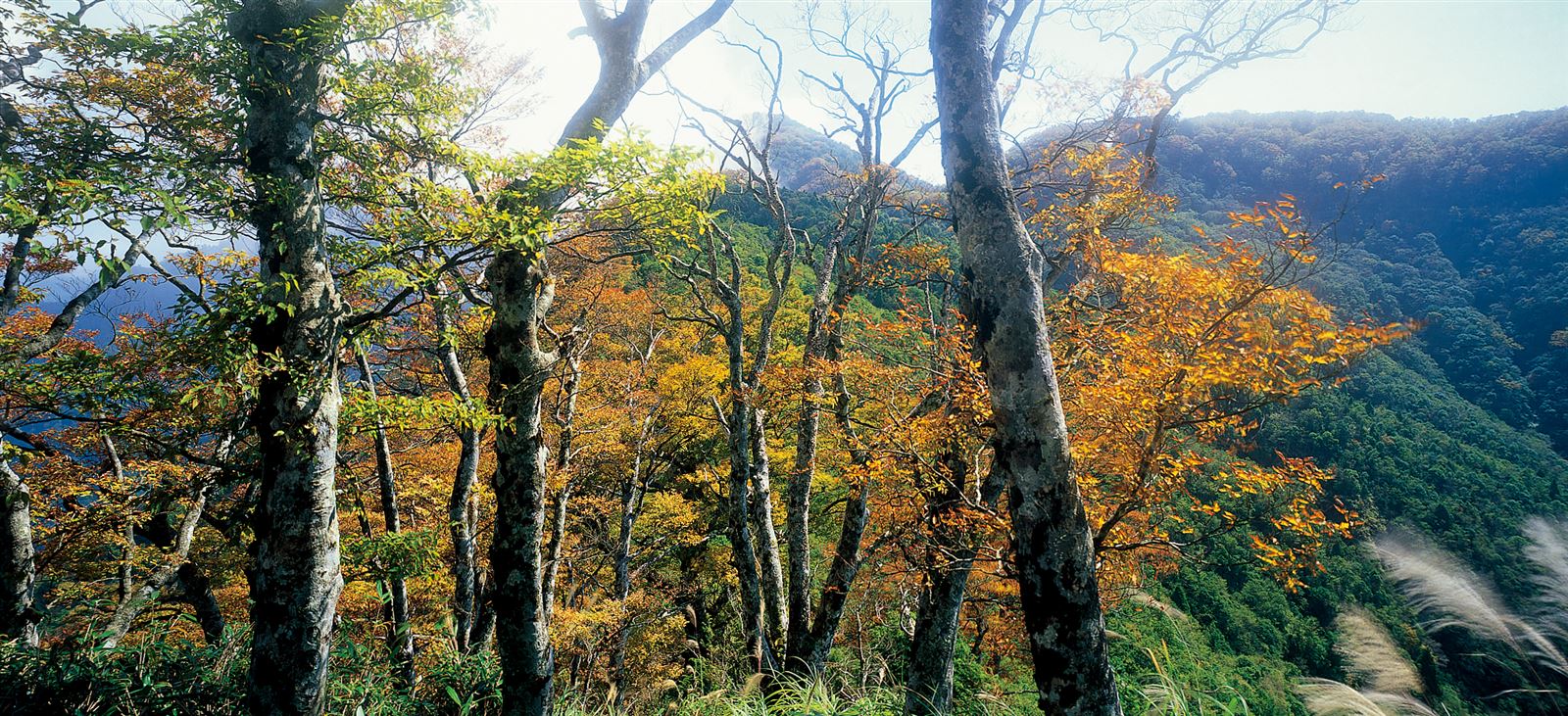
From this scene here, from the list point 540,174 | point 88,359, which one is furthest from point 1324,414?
point 88,359

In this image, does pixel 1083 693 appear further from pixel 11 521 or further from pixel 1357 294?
pixel 1357 294

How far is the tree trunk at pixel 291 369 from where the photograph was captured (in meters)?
3.86

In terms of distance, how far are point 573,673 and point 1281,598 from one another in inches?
1456

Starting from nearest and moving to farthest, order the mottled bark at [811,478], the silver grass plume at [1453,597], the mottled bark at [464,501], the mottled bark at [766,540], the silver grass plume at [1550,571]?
the silver grass plume at [1453,597], the silver grass plume at [1550,571], the mottled bark at [811,478], the mottled bark at [464,501], the mottled bark at [766,540]

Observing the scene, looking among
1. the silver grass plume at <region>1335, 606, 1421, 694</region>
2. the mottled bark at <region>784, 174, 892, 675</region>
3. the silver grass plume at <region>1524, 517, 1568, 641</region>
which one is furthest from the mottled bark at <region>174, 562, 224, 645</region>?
the silver grass plume at <region>1524, 517, 1568, 641</region>

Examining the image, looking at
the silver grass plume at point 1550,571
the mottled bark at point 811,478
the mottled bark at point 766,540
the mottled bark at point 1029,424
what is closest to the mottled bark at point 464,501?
the mottled bark at point 766,540

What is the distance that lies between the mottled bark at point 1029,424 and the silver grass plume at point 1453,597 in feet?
7.43

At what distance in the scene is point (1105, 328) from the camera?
20.5 feet

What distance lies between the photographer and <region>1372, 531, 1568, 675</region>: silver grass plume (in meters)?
3.22

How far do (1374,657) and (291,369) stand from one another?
711 centimetres

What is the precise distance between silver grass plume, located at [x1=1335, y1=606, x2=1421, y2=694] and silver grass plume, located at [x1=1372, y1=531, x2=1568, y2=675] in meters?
0.27

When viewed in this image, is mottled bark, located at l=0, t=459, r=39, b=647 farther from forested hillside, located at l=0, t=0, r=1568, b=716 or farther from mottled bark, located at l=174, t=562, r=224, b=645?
mottled bark, located at l=174, t=562, r=224, b=645

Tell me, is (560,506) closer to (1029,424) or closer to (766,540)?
(766,540)

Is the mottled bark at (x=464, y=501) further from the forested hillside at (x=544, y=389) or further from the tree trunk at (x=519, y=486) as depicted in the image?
the tree trunk at (x=519, y=486)
